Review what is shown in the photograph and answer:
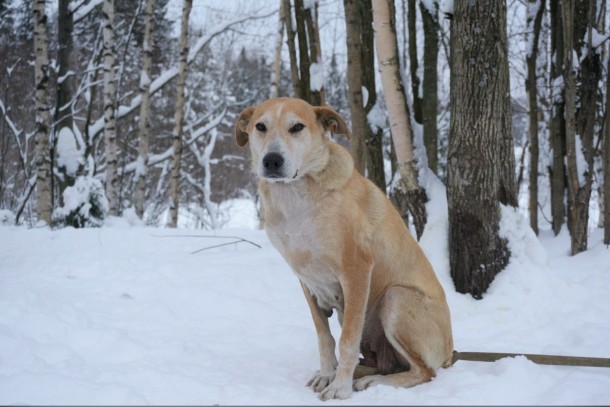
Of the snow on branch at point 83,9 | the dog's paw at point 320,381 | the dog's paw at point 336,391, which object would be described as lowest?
the dog's paw at point 320,381

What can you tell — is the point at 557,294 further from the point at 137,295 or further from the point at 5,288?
the point at 5,288

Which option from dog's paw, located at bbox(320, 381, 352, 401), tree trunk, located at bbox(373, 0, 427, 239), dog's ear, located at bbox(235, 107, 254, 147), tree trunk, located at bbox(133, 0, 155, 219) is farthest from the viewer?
tree trunk, located at bbox(133, 0, 155, 219)

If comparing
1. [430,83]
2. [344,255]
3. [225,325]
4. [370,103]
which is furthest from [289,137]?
[430,83]

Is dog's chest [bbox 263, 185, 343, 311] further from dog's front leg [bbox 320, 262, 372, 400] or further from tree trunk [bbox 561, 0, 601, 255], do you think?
tree trunk [bbox 561, 0, 601, 255]

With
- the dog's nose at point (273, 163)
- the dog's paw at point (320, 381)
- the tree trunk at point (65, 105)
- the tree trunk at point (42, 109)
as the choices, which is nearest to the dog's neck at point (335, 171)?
the dog's nose at point (273, 163)

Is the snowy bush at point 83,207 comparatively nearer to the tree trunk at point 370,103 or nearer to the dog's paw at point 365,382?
the tree trunk at point 370,103

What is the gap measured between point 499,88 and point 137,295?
156 inches

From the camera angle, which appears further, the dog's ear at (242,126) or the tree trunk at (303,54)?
the tree trunk at (303,54)

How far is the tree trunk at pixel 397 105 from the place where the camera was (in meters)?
5.12

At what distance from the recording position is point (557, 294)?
170 inches

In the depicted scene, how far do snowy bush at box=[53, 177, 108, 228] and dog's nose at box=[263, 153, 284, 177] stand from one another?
7.14 m

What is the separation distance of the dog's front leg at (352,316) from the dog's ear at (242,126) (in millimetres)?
1292

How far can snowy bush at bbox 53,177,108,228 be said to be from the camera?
8648 millimetres

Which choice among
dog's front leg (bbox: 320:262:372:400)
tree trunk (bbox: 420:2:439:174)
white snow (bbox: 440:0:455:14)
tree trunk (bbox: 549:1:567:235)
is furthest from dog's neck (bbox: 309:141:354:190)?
tree trunk (bbox: 549:1:567:235)
